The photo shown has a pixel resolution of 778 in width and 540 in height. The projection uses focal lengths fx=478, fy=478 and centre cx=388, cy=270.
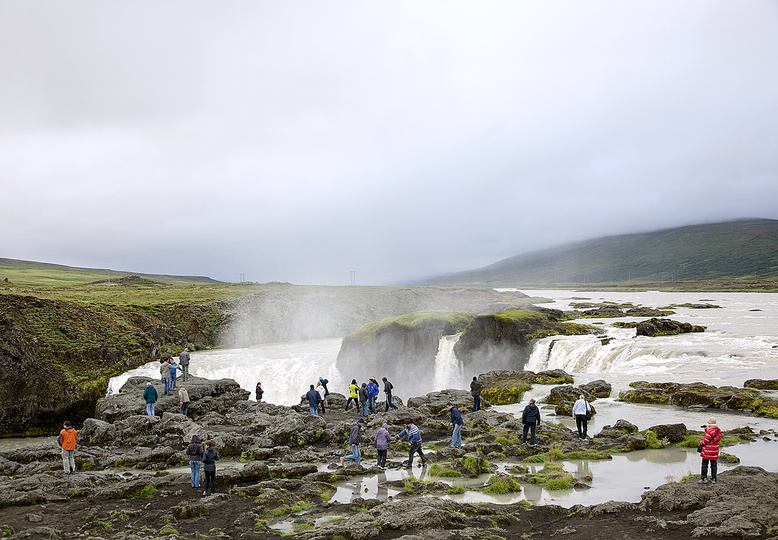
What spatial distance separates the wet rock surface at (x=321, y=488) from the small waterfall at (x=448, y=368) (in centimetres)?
2288

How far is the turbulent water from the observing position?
41.2 m

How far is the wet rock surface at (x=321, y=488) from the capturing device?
1484 cm

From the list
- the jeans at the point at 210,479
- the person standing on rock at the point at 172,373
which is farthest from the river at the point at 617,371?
the person standing on rock at the point at 172,373

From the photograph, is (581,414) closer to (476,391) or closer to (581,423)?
(581,423)

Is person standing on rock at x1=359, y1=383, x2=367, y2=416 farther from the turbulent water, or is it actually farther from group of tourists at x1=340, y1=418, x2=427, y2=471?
the turbulent water

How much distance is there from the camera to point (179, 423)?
3297 centimetres

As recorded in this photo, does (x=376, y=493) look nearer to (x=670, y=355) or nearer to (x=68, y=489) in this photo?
(x=68, y=489)

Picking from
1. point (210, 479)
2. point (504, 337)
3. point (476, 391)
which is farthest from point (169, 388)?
point (504, 337)

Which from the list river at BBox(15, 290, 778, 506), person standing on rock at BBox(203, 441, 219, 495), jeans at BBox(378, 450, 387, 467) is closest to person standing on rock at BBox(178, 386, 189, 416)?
person standing on rock at BBox(203, 441, 219, 495)

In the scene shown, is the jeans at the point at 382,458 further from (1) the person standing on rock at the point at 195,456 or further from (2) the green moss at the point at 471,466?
(1) the person standing on rock at the point at 195,456

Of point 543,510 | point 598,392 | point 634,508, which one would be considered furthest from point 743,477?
point 598,392

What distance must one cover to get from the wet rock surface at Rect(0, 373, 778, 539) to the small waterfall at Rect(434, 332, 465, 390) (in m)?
22.9

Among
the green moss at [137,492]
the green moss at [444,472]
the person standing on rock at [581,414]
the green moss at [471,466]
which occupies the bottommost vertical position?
the green moss at [137,492]

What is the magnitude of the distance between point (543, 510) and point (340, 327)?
3568 inches
